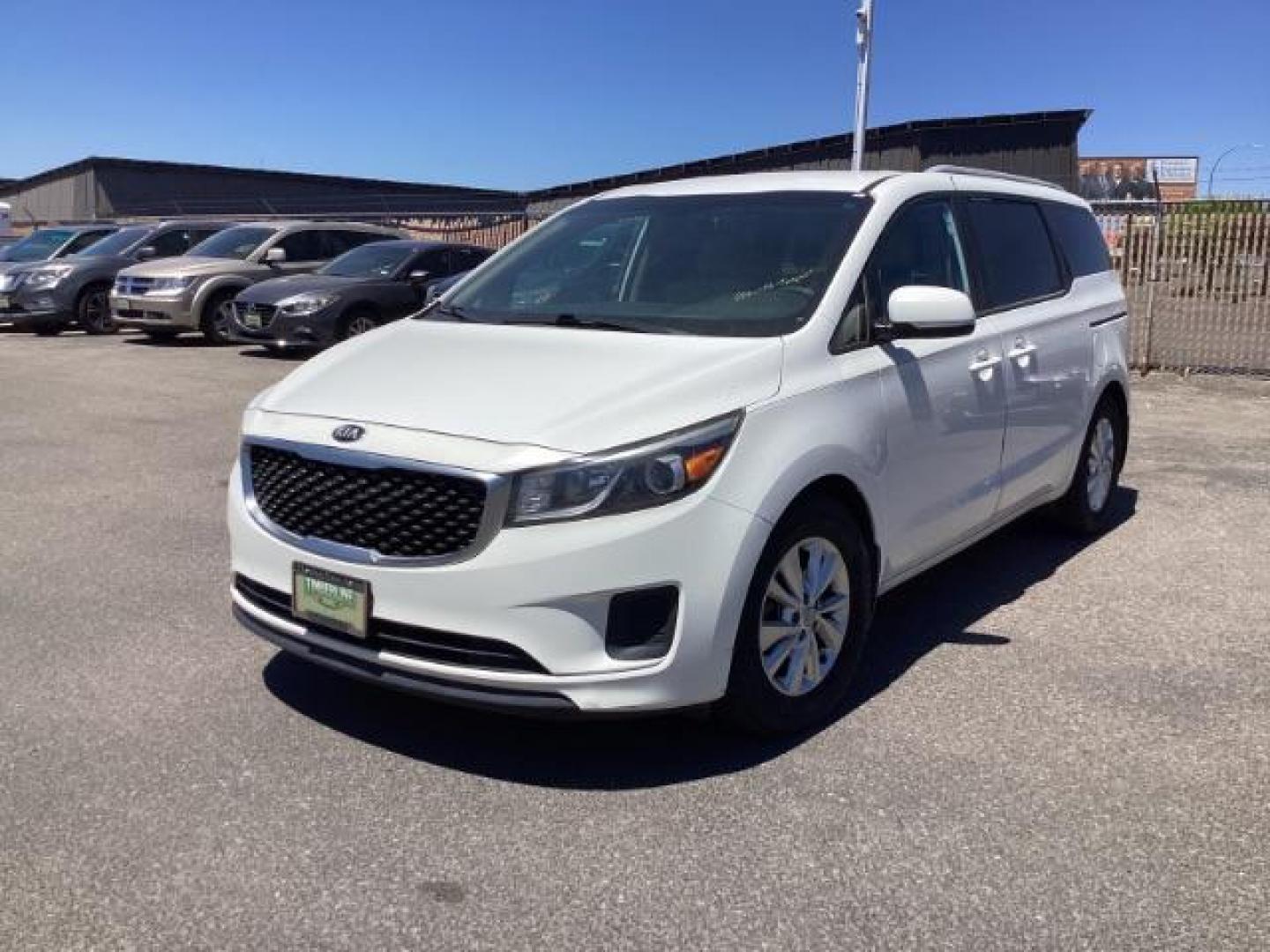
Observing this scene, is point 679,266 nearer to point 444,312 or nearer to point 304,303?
point 444,312

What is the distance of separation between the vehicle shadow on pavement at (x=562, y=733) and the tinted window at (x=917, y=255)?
1.39 m

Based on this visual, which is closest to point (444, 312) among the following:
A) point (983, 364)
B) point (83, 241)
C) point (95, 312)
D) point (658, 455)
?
point (658, 455)

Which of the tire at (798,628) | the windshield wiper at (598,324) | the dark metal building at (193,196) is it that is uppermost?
the dark metal building at (193,196)

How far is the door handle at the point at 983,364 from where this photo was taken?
15.2ft

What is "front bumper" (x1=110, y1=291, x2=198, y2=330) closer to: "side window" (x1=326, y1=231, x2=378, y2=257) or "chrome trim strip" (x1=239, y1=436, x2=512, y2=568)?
"side window" (x1=326, y1=231, x2=378, y2=257)

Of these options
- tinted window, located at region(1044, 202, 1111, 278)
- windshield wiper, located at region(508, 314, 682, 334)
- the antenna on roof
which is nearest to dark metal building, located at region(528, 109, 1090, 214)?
the antenna on roof

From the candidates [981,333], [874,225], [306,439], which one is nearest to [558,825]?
[306,439]

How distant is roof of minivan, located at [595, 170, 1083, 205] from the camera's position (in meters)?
4.59

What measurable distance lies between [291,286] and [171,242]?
549cm

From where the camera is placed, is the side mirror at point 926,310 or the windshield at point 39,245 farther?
the windshield at point 39,245

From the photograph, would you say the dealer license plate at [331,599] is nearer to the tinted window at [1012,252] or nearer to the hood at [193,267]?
the tinted window at [1012,252]

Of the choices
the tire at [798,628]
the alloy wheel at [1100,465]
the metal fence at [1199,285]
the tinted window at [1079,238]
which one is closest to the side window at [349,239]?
the metal fence at [1199,285]

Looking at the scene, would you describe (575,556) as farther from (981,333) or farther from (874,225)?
(981,333)

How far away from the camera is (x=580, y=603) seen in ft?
10.4
